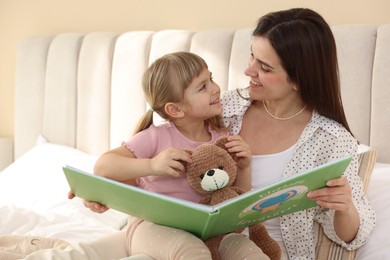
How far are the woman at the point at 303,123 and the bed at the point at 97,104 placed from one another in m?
0.13

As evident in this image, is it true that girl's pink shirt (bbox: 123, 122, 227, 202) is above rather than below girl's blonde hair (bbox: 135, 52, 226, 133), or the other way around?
below

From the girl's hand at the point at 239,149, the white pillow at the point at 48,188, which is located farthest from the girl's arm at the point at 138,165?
the white pillow at the point at 48,188

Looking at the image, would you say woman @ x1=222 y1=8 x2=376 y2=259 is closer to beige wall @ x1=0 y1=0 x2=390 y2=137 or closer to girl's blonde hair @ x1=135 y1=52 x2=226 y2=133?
girl's blonde hair @ x1=135 y1=52 x2=226 y2=133

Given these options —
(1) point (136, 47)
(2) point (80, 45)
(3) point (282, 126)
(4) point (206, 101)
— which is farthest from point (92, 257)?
(2) point (80, 45)

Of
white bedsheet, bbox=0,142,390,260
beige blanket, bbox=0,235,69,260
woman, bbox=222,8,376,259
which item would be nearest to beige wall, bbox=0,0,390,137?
white bedsheet, bbox=0,142,390,260

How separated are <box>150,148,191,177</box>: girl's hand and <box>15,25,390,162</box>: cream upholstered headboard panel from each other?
2.77 feet

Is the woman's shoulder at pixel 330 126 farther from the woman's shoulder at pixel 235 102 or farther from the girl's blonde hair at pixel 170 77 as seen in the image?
the girl's blonde hair at pixel 170 77

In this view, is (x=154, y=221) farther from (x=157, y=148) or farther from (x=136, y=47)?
(x=136, y=47)

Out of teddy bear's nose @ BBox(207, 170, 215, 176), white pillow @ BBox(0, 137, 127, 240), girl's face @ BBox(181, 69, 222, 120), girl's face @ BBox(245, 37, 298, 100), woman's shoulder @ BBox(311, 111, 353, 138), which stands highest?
girl's face @ BBox(245, 37, 298, 100)

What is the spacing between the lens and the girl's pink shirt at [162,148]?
1581mm

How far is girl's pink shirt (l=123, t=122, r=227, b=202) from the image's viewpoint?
158 centimetres

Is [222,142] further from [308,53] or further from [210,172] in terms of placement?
[308,53]

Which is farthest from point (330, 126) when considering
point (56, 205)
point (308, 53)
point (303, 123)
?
point (56, 205)

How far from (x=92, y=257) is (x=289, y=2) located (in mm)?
1353
